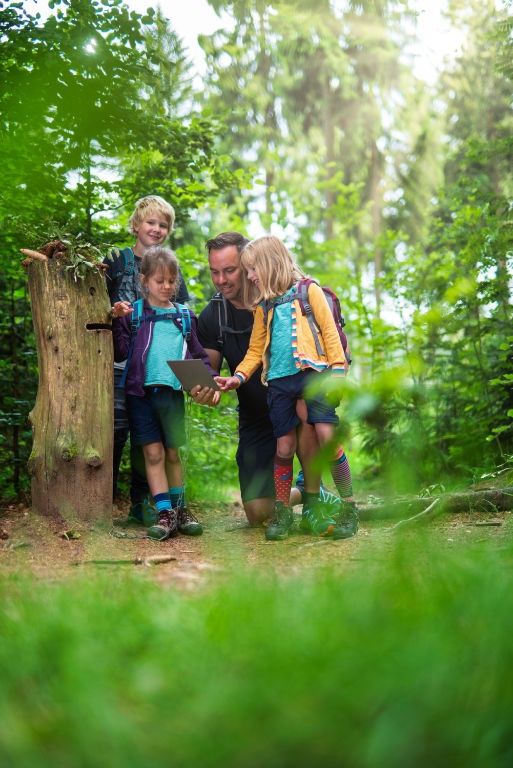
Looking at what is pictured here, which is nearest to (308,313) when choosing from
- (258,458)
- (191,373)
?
(191,373)

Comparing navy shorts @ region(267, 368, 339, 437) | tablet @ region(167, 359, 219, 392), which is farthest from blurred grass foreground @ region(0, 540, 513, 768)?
navy shorts @ region(267, 368, 339, 437)

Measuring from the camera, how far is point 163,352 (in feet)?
16.0

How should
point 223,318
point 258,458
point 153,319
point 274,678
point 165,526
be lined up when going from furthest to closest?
point 258,458, point 223,318, point 153,319, point 165,526, point 274,678

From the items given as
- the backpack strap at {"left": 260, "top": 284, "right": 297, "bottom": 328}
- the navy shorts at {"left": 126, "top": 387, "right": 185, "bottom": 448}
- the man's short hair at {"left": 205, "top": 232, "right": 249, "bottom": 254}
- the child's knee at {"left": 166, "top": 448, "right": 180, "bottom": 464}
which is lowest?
the child's knee at {"left": 166, "top": 448, "right": 180, "bottom": 464}

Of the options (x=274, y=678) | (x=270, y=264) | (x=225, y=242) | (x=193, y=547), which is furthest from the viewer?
(x=225, y=242)

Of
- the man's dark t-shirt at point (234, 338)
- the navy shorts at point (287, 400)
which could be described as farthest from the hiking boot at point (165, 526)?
the man's dark t-shirt at point (234, 338)

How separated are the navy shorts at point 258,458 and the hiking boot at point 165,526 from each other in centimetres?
96

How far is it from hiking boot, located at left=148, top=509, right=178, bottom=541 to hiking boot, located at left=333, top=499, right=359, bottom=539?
1.08 m

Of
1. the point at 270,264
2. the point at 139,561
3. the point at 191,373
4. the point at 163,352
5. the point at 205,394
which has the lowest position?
the point at 139,561

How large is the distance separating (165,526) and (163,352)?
3.85 feet

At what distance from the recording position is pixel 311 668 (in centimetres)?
136

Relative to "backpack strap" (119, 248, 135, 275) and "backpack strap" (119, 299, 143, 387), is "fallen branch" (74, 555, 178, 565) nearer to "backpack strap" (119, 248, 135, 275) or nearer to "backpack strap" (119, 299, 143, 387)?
"backpack strap" (119, 299, 143, 387)

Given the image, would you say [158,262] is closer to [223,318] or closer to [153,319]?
[153,319]

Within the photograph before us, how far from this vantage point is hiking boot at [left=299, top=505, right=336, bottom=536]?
462 centimetres
